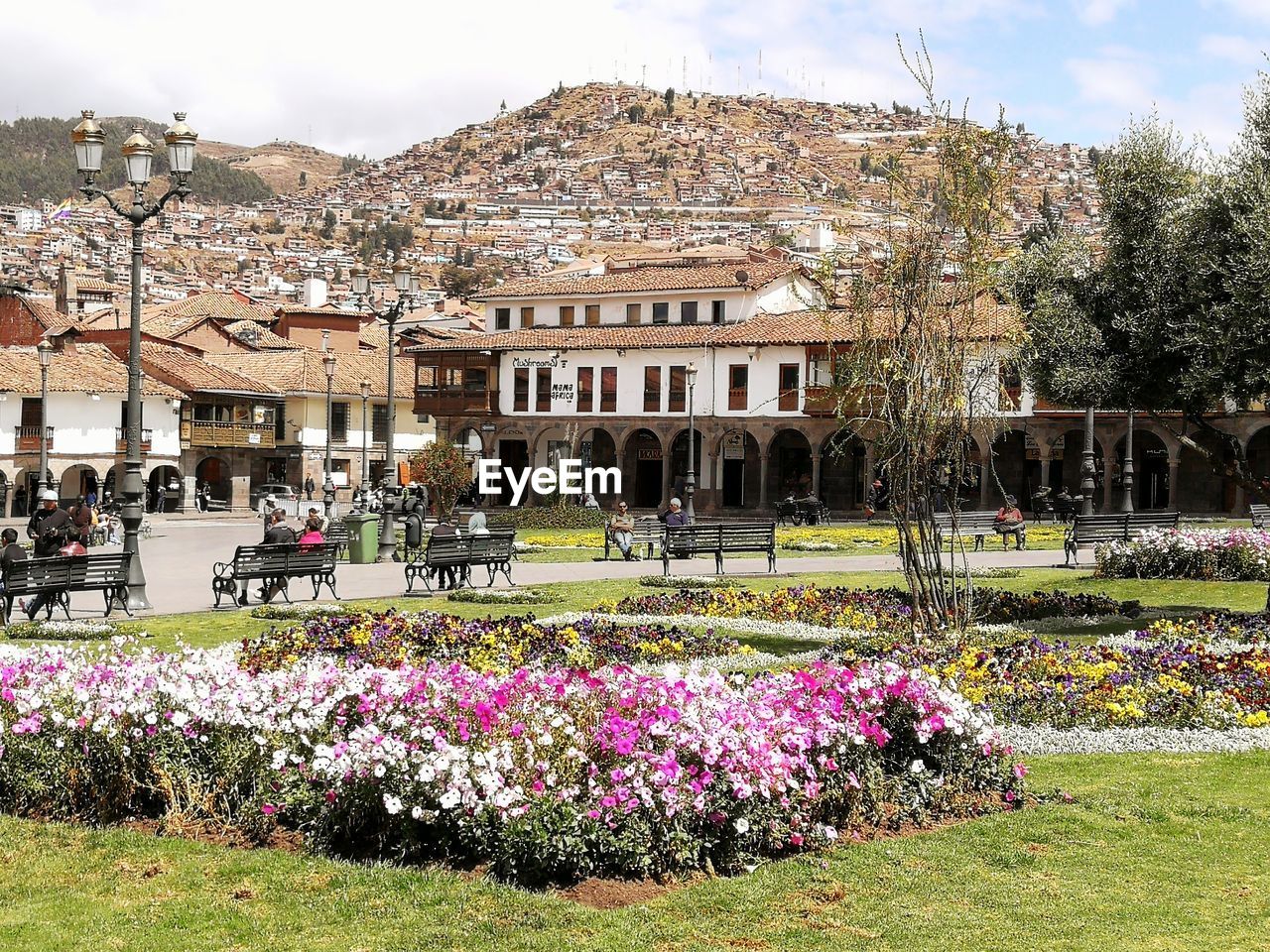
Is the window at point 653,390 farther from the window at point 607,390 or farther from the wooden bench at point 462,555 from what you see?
the wooden bench at point 462,555

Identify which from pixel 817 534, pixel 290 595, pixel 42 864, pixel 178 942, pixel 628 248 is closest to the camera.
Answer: pixel 178 942

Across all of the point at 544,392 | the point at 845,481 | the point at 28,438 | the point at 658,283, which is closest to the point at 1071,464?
the point at 845,481

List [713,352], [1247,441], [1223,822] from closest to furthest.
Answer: [1223,822], [1247,441], [713,352]

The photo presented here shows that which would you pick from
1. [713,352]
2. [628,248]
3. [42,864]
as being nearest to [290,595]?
[42,864]

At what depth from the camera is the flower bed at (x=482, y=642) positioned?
41.4 feet

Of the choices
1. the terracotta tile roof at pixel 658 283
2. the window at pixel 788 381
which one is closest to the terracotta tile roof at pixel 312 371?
the terracotta tile roof at pixel 658 283

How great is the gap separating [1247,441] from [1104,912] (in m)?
45.3

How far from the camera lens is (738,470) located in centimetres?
5634

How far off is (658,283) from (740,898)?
5221 cm

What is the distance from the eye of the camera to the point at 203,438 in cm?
6234

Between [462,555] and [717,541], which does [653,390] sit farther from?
[462,555]

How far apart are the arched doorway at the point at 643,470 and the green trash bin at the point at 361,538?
30.9 metres

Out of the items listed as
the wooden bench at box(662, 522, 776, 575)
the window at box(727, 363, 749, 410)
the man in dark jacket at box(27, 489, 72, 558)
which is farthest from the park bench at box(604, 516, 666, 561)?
the window at box(727, 363, 749, 410)

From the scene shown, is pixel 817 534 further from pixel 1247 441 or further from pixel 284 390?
pixel 284 390
